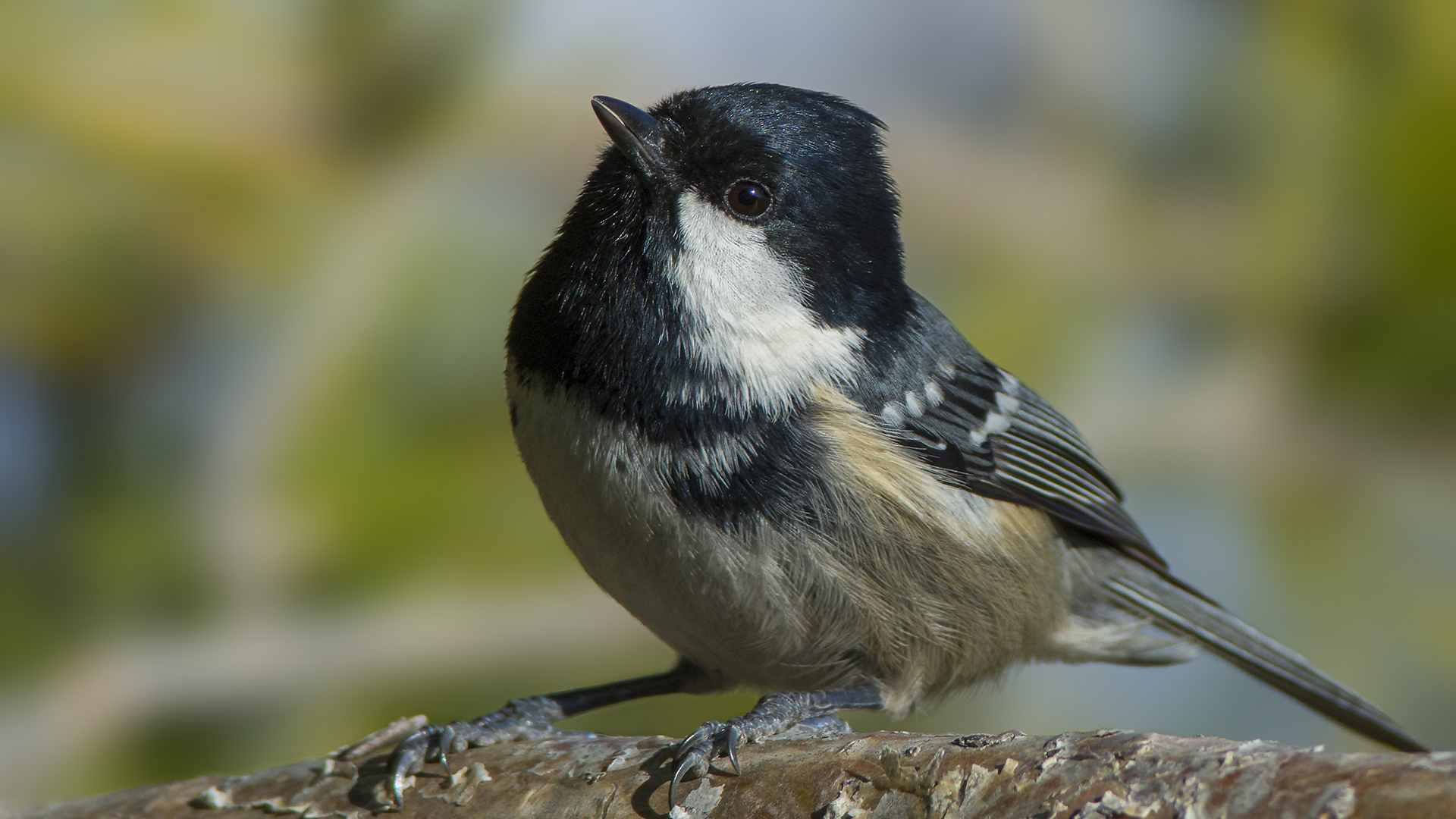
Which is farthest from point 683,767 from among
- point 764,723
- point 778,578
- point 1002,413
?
point 1002,413

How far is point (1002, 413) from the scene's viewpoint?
1.86 meters

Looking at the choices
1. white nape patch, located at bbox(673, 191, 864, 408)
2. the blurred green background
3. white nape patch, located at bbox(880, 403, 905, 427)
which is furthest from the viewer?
the blurred green background

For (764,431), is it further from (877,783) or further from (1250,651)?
(1250,651)

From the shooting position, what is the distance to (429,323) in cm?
270

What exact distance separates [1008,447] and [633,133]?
772mm

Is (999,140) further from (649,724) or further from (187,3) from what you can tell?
(187,3)

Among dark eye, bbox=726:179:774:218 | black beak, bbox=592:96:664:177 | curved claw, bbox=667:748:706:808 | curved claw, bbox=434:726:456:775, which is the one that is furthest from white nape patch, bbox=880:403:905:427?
curved claw, bbox=434:726:456:775

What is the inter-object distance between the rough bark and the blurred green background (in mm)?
1062

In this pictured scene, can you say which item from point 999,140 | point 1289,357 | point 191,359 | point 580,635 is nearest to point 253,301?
point 191,359

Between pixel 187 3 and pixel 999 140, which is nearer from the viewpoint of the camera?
pixel 187 3

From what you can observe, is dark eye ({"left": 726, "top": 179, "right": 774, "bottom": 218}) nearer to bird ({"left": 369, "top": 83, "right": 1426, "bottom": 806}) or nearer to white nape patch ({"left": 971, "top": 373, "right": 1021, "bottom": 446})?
bird ({"left": 369, "top": 83, "right": 1426, "bottom": 806})

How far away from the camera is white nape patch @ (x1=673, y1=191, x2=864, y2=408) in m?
1.49

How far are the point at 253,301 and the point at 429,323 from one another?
418 mm

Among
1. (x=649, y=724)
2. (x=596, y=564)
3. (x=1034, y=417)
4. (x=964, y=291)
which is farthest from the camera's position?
(x=964, y=291)
